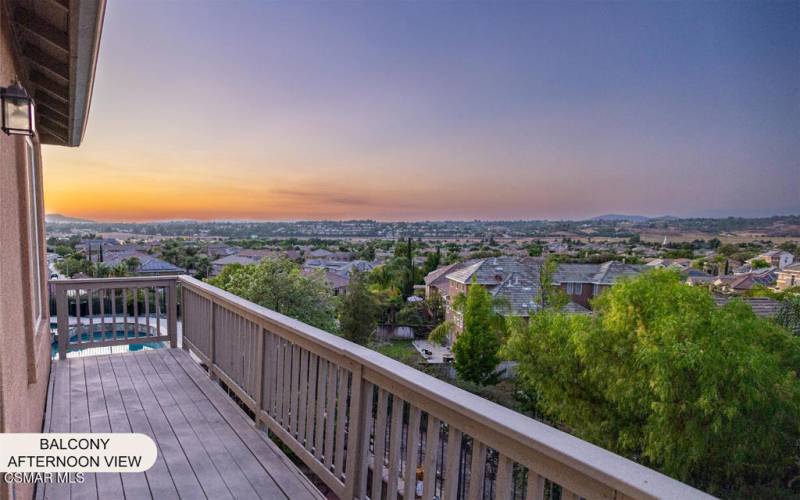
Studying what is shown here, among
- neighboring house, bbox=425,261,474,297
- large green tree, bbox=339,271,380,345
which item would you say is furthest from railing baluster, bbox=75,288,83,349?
neighboring house, bbox=425,261,474,297

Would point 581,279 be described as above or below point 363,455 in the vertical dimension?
below

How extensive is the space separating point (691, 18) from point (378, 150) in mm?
32313

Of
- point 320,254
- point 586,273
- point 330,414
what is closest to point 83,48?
point 330,414

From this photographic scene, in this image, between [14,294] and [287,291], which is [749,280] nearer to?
[287,291]

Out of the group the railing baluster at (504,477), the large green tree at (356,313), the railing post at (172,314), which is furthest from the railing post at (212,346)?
the large green tree at (356,313)

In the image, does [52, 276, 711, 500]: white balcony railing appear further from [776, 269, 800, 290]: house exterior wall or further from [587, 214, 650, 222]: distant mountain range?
[587, 214, 650, 222]: distant mountain range

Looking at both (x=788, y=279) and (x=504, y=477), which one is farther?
(x=788, y=279)

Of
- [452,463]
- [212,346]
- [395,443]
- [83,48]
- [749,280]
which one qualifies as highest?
[83,48]

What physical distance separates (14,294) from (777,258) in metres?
35.6

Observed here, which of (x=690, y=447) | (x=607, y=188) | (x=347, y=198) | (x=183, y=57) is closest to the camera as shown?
(x=183, y=57)

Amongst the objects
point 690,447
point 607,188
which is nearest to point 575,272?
point 607,188

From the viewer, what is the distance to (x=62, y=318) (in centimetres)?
511

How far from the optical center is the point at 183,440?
310 centimetres

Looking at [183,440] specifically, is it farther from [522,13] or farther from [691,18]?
[691,18]
